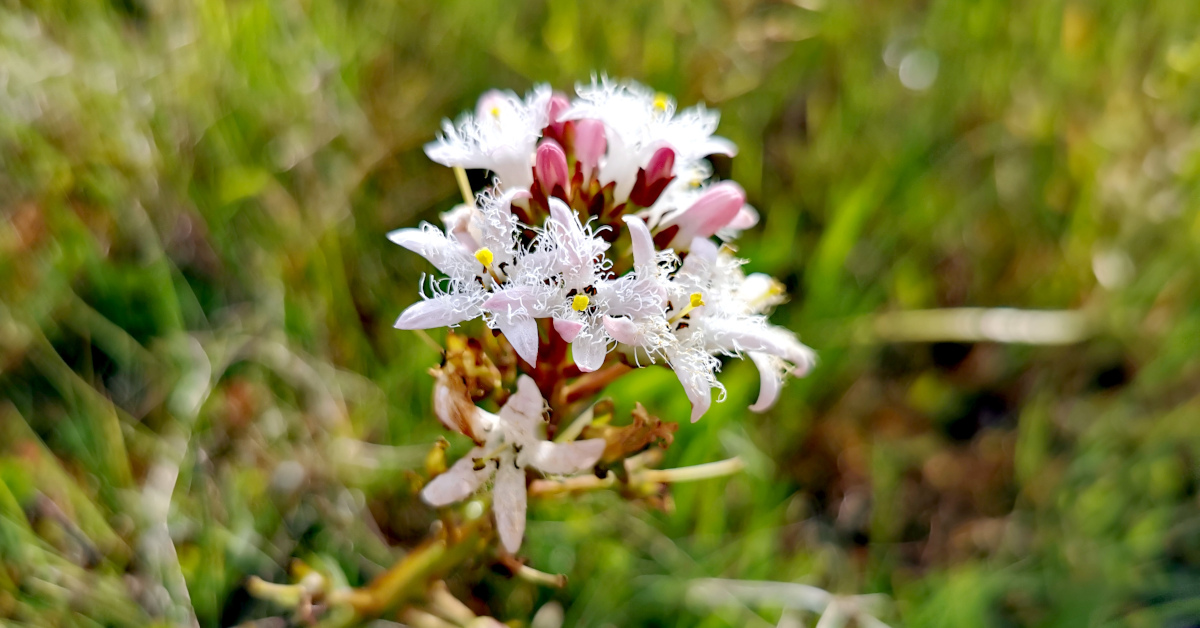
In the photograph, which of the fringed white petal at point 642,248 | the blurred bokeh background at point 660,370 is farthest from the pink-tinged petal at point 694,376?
the blurred bokeh background at point 660,370

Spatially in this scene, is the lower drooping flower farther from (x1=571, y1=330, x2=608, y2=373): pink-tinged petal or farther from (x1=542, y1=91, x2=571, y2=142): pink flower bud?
(x1=542, y1=91, x2=571, y2=142): pink flower bud

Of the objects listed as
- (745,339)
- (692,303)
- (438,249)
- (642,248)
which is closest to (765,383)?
(745,339)

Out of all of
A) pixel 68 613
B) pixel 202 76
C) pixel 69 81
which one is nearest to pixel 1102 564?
pixel 68 613

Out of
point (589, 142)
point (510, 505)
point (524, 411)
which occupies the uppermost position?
point (589, 142)

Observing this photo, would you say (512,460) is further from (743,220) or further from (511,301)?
(743,220)

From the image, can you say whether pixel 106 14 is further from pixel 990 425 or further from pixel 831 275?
pixel 990 425

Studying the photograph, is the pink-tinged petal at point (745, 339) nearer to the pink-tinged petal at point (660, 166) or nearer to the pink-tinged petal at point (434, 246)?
the pink-tinged petal at point (660, 166)
